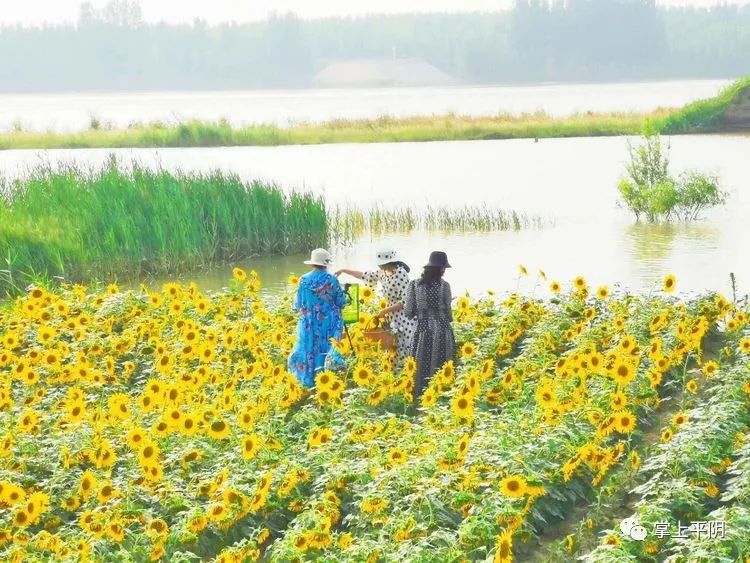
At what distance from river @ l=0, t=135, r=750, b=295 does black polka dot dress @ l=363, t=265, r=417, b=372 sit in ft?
15.1

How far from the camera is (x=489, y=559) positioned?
6945 millimetres

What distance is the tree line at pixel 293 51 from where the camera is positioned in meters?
144

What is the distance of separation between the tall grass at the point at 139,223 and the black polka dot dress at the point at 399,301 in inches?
308

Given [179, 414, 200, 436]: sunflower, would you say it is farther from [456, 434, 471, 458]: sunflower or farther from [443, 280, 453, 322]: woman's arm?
[443, 280, 453, 322]: woman's arm

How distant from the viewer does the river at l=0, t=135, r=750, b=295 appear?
22.6 meters

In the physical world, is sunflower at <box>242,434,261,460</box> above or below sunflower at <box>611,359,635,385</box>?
below

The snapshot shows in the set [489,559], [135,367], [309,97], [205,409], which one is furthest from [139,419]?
[309,97]

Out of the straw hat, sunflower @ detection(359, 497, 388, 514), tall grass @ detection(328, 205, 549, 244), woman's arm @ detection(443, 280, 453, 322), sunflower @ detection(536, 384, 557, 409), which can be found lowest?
tall grass @ detection(328, 205, 549, 244)

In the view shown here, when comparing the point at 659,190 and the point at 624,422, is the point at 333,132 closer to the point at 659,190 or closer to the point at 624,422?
the point at 659,190

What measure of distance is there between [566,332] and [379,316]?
1.65 meters

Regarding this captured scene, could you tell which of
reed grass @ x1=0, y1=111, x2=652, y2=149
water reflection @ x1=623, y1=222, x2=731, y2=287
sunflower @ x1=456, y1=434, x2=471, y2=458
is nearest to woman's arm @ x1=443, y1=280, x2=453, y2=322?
sunflower @ x1=456, y1=434, x2=471, y2=458

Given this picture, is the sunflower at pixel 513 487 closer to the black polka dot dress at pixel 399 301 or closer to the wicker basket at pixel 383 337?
the black polka dot dress at pixel 399 301

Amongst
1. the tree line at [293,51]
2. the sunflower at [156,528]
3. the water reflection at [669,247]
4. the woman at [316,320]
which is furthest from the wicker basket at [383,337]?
the tree line at [293,51]

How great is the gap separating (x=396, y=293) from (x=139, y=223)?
1003cm
